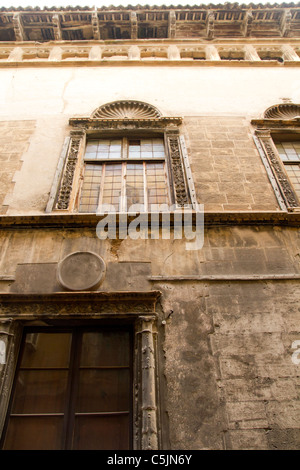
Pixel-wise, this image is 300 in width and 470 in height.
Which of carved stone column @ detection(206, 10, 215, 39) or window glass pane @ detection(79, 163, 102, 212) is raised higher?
carved stone column @ detection(206, 10, 215, 39)

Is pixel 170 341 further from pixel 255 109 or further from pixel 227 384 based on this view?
pixel 255 109

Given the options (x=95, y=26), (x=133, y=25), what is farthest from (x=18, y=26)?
(x=133, y=25)

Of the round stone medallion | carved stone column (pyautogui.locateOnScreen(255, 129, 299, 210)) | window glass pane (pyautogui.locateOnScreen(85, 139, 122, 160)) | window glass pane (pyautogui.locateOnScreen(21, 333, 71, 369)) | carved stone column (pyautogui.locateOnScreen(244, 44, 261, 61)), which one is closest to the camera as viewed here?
window glass pane (pyautogui.locateOnScreen(21, 333, 71, 369))

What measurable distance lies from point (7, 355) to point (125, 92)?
20.6 ft

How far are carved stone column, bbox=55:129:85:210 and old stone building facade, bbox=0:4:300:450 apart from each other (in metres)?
0.03

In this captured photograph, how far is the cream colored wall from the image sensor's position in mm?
7090

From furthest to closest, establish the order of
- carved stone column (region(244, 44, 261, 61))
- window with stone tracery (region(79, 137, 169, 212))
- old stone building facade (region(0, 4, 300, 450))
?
carved stone column (region(244, 44, 261, 61)) < window with stone tracery (region(79, 137, 169, 212)) < old stone building facade (region(0, 4, 300, 450))

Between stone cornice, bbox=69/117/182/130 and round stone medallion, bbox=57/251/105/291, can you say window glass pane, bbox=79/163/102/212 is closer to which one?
stone cornice, bbox=69/117/182/130

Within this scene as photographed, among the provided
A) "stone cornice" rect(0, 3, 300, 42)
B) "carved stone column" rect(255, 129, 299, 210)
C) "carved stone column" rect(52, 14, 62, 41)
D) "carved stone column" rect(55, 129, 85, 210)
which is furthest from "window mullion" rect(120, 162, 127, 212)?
"carved stone column" rect(52, 14, 62, 41)

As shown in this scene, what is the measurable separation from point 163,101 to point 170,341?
5.66 m

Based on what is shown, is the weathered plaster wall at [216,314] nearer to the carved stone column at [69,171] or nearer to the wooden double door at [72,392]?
the wooden double door at [72,392]

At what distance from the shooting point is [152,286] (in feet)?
14.7

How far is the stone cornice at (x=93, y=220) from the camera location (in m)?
5.04
